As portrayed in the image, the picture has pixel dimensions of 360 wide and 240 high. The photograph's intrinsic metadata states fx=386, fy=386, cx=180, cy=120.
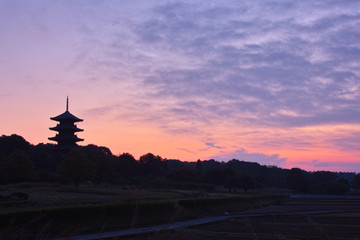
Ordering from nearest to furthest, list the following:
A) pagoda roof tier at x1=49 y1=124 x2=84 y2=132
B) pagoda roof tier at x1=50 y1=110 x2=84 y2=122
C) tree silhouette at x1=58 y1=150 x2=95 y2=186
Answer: tree silhouette at x1=58 y1=150 x2=95 y2=186 < pagoda roof tier at x1=49 y1=124 x2=84 y2=132 < pagoda roof tier at x1=50 y1=110 x2=84 y2=122

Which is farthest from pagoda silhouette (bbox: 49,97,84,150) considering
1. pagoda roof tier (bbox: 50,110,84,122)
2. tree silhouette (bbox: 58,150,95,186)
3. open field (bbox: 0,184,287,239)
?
open field (bbox: 0,184,287,239)

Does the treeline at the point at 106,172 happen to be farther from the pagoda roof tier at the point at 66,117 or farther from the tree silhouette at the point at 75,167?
the pagoda roof tier at the point at 66,117

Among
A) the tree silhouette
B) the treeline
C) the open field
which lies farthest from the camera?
the treeline

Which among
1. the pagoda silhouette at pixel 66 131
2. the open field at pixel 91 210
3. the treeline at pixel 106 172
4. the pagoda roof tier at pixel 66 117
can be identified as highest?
the pagoda roof tier at pixel 66 117

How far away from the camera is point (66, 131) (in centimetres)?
6600

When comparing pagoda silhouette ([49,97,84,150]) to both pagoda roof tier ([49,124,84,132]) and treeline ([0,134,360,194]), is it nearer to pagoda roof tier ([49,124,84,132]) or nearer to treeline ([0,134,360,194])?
pagoda roof tier ([49,124,84,132])

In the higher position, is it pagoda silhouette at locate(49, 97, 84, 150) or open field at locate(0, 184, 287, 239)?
pagoda silhouette at locate(49, 97, 84, 150)

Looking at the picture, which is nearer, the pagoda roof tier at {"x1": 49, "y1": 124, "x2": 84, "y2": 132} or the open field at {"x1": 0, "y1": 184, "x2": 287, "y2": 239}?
the open field at {"x1": 0, "y1": 184, "x2": 287, "y2": 239}

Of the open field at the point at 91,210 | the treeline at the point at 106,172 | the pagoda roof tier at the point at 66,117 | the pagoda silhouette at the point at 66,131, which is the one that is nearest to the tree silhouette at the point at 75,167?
the treeline at the point at 106,172

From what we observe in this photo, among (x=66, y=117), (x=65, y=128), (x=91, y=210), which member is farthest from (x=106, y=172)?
(x=91, y=210)

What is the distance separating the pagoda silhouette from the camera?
65188 millimetres

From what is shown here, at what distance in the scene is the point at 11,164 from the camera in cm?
5159

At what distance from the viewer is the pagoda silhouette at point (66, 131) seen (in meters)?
65.2

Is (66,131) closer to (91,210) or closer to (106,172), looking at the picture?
(106,172)
